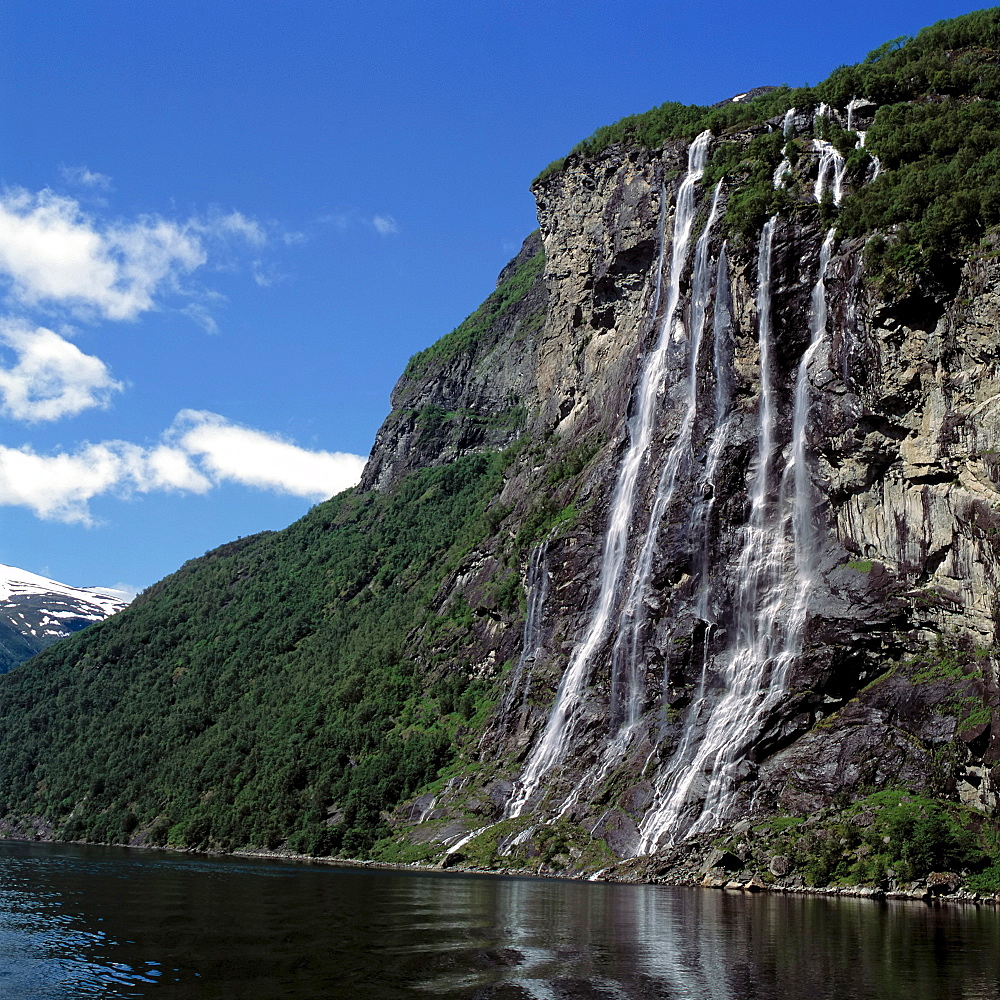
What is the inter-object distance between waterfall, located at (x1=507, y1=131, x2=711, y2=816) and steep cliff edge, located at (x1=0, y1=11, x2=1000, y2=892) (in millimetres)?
342

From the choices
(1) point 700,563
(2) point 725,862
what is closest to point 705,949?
(2) point 725,862

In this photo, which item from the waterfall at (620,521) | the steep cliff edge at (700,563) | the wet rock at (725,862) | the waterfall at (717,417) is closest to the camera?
the wet rock at (725,862)

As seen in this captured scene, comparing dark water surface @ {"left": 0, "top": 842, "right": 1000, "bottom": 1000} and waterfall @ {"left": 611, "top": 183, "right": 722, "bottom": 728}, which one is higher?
waterfall @ {"left": 611, "top": 183, "right": 722, "bottom": 728}

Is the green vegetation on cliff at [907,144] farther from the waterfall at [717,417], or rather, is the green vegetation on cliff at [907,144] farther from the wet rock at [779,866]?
the wet rock at [779,866]

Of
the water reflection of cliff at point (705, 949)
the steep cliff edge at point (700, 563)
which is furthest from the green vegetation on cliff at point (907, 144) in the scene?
the water reflection of cliff at point (705, 949)

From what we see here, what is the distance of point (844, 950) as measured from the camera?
29641 millimetres

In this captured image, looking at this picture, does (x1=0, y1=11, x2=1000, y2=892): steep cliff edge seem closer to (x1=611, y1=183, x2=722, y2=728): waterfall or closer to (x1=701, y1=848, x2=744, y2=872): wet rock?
(x1=611, y1=183, x2=722, y2=728): waterfall

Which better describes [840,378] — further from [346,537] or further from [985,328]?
[346,537]

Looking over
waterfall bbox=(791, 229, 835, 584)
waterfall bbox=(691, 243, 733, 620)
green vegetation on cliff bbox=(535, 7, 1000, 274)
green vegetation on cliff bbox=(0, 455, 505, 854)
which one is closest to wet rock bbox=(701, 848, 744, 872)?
waterfall bbox=(691, 243, 733, 620)

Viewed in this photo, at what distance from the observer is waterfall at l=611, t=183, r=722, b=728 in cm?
7106

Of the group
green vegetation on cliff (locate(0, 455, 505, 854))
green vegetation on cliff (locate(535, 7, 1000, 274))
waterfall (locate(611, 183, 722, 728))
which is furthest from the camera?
green vegetation on cliff (locate(0, 455, 505, 854))

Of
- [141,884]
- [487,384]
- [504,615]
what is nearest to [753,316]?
[504,615]

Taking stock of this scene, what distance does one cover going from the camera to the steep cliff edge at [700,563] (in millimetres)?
57500

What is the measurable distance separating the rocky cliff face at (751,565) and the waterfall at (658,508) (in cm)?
24
